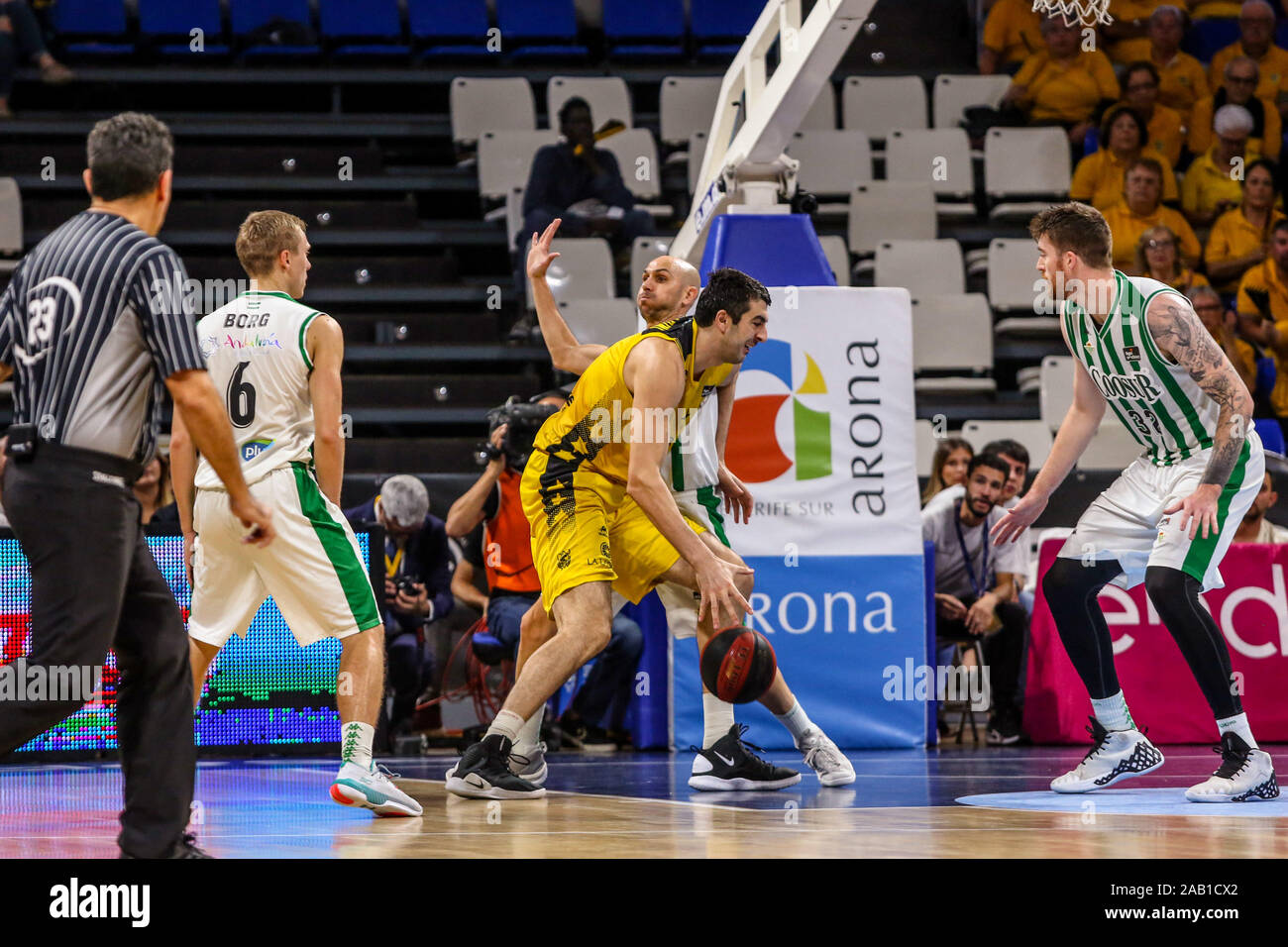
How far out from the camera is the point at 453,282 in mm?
11812

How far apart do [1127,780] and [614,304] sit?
536 cm

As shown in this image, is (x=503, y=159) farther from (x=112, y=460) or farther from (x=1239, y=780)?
(x=112, y=460)

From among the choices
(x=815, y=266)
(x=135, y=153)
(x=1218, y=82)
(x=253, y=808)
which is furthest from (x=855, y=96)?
(x=135, y=153)

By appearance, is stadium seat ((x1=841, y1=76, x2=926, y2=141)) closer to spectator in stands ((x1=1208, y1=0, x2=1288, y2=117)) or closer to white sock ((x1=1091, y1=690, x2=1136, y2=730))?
spectator in stands ((x1=1208, y1=0, x2=1288, y2=117))

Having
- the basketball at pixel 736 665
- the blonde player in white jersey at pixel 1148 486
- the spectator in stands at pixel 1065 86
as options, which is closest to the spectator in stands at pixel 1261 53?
the spectator in stands at pixel 1065 86

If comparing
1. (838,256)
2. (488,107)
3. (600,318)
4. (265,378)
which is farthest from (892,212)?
(265,378)

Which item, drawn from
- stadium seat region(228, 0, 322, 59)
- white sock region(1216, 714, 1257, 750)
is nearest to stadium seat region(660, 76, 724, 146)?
stadium seat region(228, 0, 322, 59)

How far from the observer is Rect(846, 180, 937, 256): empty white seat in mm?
12117

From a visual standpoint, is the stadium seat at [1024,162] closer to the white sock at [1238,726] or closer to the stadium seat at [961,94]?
the stadium seat at [961,94]

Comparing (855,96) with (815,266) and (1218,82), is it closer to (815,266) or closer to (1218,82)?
(1218,82)

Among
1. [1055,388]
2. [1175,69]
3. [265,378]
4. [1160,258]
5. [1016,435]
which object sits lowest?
[265,378]

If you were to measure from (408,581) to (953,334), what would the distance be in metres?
5.00

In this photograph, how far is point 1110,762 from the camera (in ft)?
17.5
